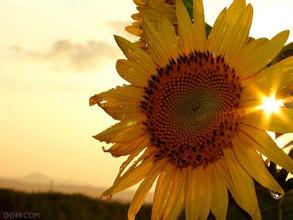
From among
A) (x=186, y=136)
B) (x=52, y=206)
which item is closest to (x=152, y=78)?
(x=186, y=136)

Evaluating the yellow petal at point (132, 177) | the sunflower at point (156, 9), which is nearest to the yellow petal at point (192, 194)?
the yellow petal at point (132, 177)

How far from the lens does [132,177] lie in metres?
1.66

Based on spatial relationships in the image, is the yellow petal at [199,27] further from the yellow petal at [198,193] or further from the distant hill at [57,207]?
the distant hill at [57,207]

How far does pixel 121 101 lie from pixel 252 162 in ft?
1.32

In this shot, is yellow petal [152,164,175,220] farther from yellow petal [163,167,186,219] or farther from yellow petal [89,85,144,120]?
yellow petal [89,85,144,120]

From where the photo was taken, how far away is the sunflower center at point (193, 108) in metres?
1.65

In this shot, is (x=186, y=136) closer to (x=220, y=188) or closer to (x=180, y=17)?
(x=220, y=188)

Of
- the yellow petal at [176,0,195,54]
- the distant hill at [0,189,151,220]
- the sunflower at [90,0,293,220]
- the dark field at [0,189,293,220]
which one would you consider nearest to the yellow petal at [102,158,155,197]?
the sunflower at [90,0,293,220]

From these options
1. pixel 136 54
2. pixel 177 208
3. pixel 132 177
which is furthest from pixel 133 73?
pixel 177 208

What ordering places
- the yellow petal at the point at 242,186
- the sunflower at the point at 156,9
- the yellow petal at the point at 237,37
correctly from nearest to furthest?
the yellow petal at the point at 242,186
the yellow petal at the point at 237,37
the sunflower at the point at 156,9

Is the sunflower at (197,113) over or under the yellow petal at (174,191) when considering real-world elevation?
over

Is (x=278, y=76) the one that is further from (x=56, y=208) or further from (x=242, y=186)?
(x=56, y=208)

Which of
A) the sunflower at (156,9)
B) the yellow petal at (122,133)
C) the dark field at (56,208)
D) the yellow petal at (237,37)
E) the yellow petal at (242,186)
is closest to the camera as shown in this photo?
the yellow petal at (242,186)

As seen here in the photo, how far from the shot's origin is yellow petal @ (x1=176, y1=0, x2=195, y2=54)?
5.34 feet
